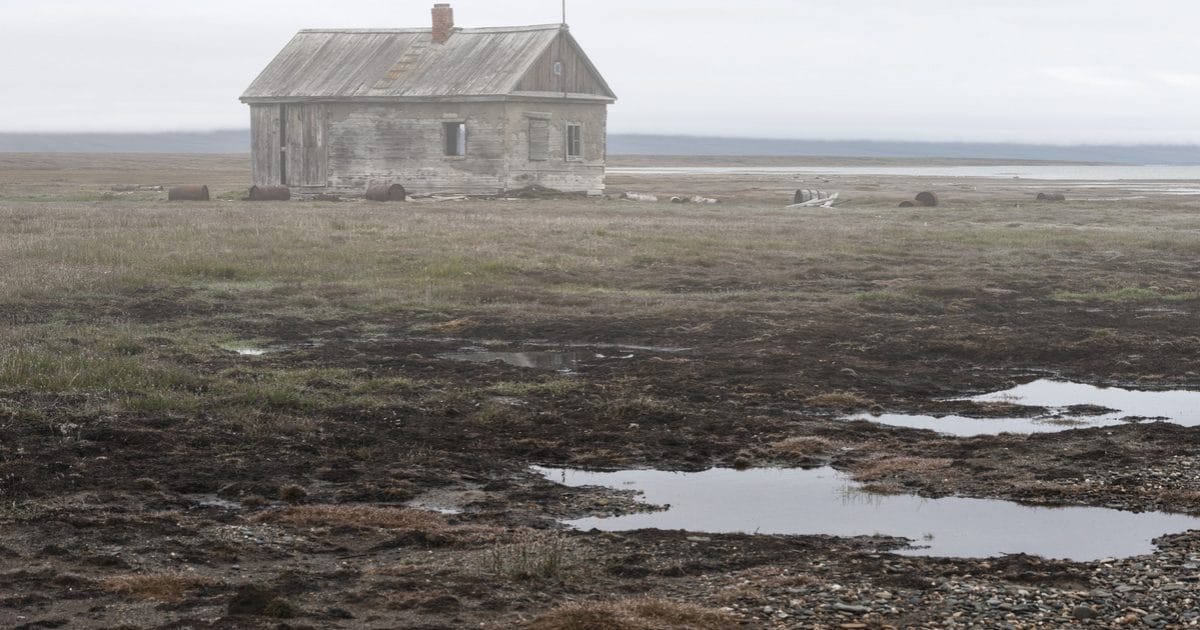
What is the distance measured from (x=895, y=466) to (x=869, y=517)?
1275mm

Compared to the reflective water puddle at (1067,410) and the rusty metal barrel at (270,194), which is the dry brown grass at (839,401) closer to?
the reflective water puddle at (1067,410)

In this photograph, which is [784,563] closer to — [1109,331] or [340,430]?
[340,430]

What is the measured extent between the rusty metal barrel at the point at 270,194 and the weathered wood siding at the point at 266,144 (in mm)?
3108

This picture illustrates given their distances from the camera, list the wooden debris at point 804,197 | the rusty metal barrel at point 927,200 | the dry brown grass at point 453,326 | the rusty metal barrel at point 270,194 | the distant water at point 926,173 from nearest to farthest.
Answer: the dry brown grass at point 453,326 < the rusty metal barrel at point 270,194 < the rusty metal barrel at point 927,200 < the wooden debris at point 804,197 < the distant water at point 926,173

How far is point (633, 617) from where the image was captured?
604cm

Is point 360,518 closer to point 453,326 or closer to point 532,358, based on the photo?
point 532,358

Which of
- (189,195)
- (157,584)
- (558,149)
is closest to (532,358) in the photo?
(157,584)

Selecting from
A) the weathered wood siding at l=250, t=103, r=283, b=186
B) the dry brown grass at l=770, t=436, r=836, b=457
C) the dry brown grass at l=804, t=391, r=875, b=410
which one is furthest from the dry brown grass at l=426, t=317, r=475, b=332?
the weathered wood siding at l=250, t=103, r=283, b=186

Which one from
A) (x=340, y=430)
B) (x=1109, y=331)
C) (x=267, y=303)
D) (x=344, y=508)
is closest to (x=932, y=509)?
(x=344, y=508)

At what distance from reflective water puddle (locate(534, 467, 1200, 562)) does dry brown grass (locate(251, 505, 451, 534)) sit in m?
0.84

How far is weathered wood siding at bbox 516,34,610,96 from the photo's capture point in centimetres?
4003

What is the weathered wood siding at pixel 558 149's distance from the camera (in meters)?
39.9

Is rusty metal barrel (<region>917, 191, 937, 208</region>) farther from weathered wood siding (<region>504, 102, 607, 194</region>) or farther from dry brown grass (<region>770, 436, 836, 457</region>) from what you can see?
dry brown grass (<region>770, 436, 836, 457</region>)

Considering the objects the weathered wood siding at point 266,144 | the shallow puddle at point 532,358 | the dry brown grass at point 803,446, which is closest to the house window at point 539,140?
the weathered wood siding at point 266,144
